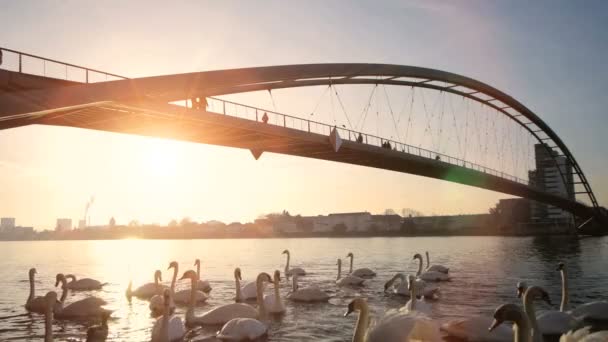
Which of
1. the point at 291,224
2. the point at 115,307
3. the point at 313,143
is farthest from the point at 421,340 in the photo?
the point at 291,224

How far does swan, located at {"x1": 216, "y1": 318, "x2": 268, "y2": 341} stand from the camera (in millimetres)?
10547

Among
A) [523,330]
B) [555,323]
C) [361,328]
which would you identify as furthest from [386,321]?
[555,323]

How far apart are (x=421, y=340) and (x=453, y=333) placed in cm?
214

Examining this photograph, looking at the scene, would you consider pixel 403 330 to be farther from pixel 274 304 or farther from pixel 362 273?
pixel 362 273

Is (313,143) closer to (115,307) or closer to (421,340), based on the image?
(115,307)

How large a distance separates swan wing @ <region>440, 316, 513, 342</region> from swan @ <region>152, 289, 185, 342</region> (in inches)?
221

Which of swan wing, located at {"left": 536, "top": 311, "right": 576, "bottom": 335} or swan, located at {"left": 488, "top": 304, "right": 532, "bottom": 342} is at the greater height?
swan, located at {"left": 488, "top": 304, "right": 532, "bottom": 342}

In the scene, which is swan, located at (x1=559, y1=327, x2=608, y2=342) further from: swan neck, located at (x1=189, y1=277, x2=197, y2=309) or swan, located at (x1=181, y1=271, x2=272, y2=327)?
swan neck, located at (x1=189, y1=277, x2=197, y2=309)

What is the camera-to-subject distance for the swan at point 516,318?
6895mm

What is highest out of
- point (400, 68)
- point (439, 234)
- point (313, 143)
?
point (400, 68)

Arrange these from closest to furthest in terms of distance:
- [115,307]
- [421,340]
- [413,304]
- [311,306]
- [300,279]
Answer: [421,340] < [413,304] < [311,306] < [115,307] < [300,279]

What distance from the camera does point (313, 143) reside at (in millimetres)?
29672

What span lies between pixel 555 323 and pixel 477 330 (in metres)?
1.98

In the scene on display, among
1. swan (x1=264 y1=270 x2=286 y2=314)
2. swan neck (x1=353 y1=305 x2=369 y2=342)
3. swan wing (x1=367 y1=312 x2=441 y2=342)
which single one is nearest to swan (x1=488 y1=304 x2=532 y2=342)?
swan wing (x1=367 y1=312 x2=441 y2=342)
